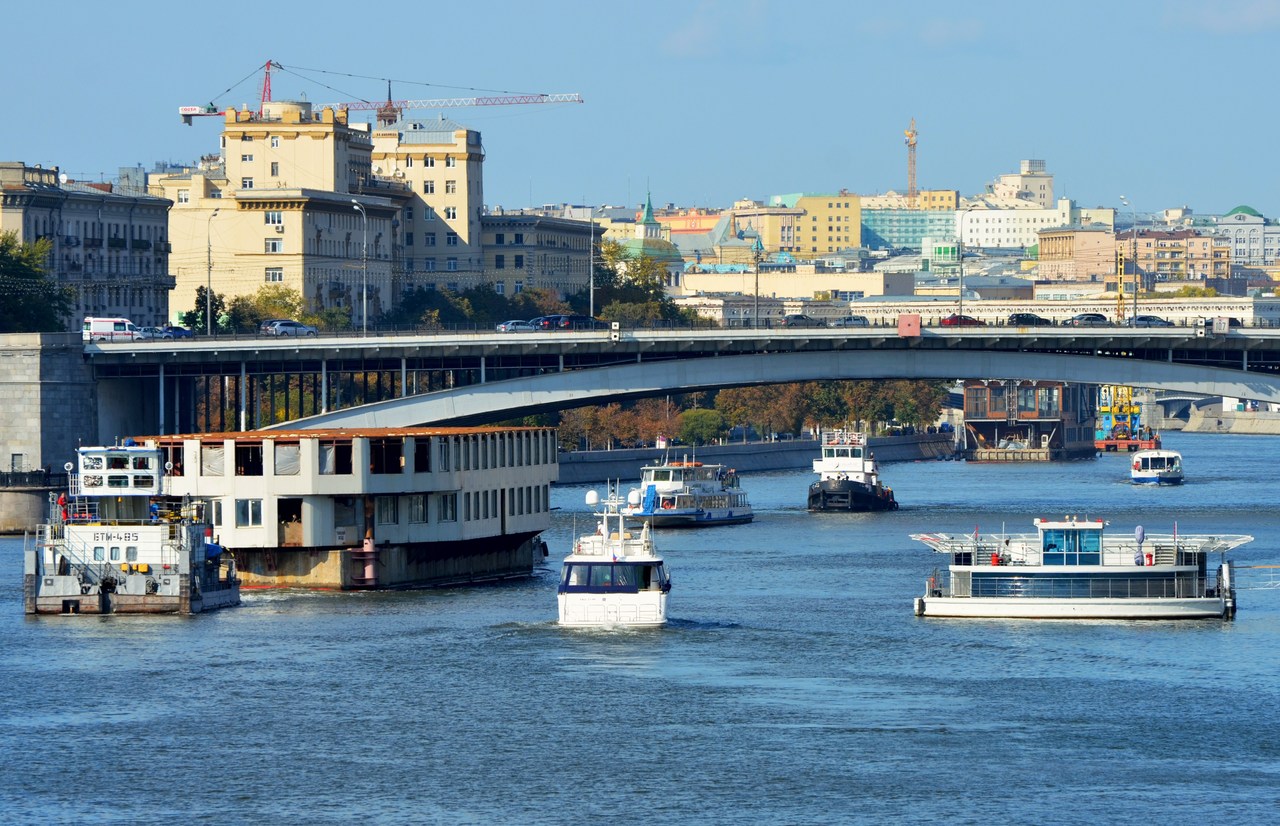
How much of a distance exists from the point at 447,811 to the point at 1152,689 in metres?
19.9

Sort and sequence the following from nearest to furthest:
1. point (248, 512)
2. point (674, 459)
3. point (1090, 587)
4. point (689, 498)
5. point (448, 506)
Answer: point (1090, 587) < point (248, 512) < point (448, 506) < point (689, 498) < point (674, 459)

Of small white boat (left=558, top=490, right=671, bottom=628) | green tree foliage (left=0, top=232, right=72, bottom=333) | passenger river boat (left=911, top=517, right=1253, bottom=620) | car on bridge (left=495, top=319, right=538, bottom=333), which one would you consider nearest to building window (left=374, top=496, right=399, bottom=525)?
small white boat (left=558, top=490, right=671, bottom=628)

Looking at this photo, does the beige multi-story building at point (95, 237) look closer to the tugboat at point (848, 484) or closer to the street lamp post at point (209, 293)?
the street lamp post at point (209, 293)

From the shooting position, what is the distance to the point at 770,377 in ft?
425

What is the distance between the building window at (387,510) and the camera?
89.9 meters

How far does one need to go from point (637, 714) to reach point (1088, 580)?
20.5 metres

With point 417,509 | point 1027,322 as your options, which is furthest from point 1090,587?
point 1027,322

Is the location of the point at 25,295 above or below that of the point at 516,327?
above

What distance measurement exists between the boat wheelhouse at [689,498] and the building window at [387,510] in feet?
111

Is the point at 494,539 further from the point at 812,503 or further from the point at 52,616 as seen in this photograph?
the point at 812,503

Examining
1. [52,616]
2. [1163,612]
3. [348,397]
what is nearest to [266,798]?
[52,616]

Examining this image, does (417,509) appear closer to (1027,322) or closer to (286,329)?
(1027,322)

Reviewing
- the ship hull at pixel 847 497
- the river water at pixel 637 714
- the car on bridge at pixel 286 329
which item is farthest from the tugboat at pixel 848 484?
the river water at pixel 637 714

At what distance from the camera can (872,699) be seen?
223 ft
